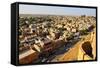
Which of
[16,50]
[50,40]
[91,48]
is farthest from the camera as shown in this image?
[91,48]

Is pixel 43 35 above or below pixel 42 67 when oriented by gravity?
above

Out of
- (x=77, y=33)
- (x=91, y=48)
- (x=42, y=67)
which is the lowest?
(x=42, y=67)

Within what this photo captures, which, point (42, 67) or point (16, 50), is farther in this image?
point (42, 67)

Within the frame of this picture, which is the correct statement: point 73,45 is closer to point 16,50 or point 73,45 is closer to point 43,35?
point 43,35

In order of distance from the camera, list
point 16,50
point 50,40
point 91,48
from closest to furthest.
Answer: point 16,50, point 50,40, point 91,48

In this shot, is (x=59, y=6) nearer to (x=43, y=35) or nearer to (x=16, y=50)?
(x=43, y=35)

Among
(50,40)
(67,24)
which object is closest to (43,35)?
(50,40)

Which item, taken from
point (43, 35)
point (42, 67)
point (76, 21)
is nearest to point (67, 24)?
point (76, 21)
